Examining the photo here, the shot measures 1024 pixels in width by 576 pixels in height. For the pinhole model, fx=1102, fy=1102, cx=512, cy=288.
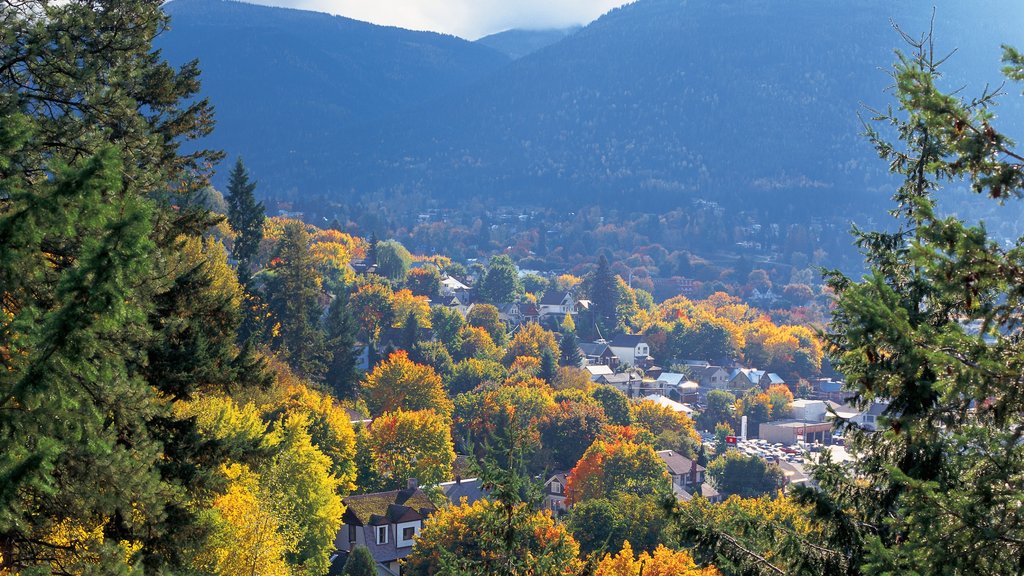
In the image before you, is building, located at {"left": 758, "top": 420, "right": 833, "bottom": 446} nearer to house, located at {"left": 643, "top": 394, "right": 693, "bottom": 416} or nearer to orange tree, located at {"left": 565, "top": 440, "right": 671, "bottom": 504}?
house, located at {"left": 643, "top": 394, "right": 693, "bottom": 416}

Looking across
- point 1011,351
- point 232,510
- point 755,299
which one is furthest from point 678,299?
point 1011,351

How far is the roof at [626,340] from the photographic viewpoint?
119188 millimetres

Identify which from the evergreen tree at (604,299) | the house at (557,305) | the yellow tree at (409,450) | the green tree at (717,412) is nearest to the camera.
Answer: the yellow tree at (409,450)

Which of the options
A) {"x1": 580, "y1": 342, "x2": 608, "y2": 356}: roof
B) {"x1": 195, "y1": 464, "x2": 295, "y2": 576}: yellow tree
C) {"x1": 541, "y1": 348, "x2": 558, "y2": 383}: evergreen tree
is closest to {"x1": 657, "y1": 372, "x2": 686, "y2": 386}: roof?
{"x1": 580, "y1": 342, "x2": 608, "y2": 356}: roof

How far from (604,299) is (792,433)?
169ft

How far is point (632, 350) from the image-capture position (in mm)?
118062

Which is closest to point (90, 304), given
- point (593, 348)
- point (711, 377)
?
point (711, 377)

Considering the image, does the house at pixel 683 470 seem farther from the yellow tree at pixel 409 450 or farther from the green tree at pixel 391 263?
the green tree at pixel 391 263

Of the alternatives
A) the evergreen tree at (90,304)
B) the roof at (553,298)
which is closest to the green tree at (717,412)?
the roof at (553,298)

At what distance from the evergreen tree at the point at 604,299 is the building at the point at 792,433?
4443 centimetres

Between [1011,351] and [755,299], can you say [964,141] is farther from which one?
[755,299]

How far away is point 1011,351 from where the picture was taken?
7.89 m

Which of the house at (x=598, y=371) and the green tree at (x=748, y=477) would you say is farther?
the house at (x=598, y=371)

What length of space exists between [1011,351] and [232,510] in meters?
16.1
